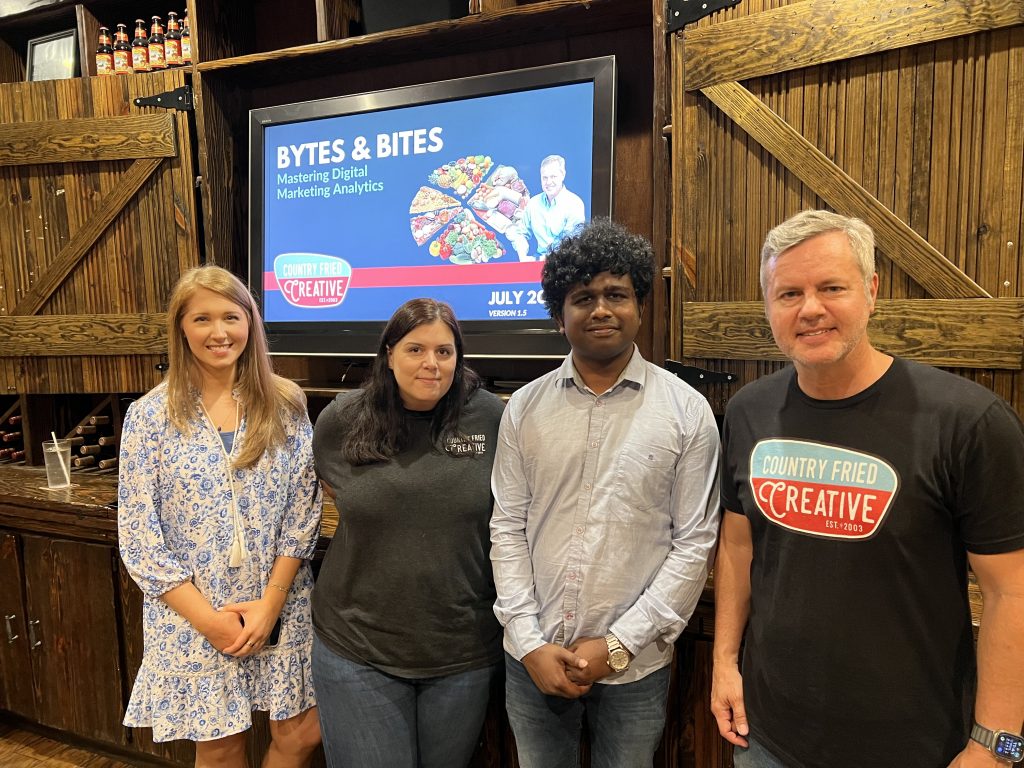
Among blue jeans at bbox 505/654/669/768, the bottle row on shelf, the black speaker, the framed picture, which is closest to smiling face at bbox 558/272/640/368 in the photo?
blue jeans at bbox 505/654/669/768

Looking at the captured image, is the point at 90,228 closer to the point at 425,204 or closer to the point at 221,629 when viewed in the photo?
the point at 425,204

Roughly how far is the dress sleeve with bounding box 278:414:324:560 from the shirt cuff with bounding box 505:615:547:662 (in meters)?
0.60

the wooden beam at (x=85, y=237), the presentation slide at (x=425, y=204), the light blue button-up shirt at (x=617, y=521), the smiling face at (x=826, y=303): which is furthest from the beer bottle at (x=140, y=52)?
the smiling face at (x=826, y=303)

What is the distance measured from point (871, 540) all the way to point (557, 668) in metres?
0.60

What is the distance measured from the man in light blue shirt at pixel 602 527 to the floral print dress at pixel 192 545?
0.61m

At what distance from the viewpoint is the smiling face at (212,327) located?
5.13ft

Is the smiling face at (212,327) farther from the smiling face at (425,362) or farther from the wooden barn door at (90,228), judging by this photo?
the wooden barn door at (90,228)

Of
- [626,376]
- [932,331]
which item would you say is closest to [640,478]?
[626,376]

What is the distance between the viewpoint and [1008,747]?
37.5 inches

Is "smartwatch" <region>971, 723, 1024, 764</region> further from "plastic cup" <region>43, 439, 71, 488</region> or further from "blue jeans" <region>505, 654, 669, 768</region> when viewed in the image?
"plastic cup" <region>43, 439, 71, 488</region>

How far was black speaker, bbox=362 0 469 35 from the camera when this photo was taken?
7.23 ft

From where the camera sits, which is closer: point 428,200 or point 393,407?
point 393,407

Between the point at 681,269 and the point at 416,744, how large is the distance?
4.67 ft

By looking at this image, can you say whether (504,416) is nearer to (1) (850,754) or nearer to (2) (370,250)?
(1) (850,754)
